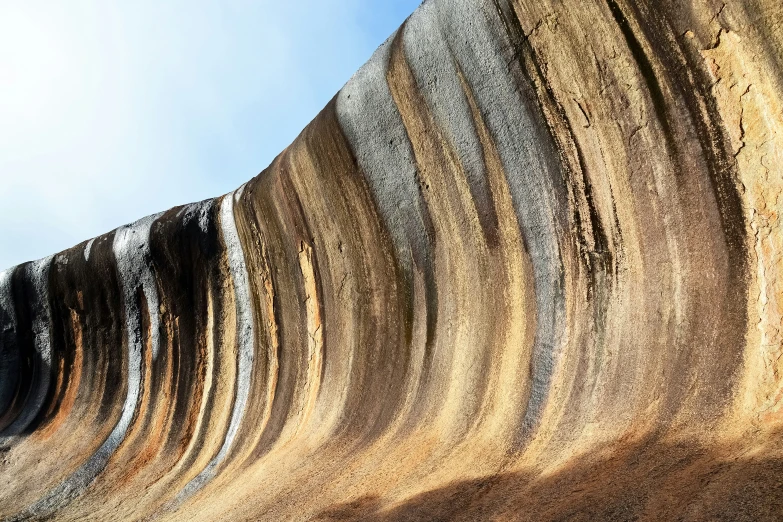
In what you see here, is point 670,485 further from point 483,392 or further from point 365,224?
point 365,224

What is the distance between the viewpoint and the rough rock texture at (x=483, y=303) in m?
3.07

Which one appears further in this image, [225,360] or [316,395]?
[225,360]

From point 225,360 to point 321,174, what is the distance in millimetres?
2167

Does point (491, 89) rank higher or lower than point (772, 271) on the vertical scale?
higher

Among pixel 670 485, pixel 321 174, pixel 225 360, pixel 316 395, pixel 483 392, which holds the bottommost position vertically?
pixel 670 485

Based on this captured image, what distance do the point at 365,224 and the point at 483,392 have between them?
5.63 feet

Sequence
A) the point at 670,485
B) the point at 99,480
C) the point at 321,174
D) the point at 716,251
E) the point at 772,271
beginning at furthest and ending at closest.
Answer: the point at 99,480 → the point at 321,174 → the point at 716,251 → the point at 772,271 → the point at 670,485

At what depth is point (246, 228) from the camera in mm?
6594

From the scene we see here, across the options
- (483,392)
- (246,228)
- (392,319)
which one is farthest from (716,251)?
(246,228)

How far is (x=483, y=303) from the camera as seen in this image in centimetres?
453

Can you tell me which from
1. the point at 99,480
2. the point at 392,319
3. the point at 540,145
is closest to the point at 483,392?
the point at 392,319

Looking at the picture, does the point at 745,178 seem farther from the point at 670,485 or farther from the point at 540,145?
the point at 670,485

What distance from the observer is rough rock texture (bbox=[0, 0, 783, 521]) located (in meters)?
3.07

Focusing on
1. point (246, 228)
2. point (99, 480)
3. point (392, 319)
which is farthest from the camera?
point (246, 228)
